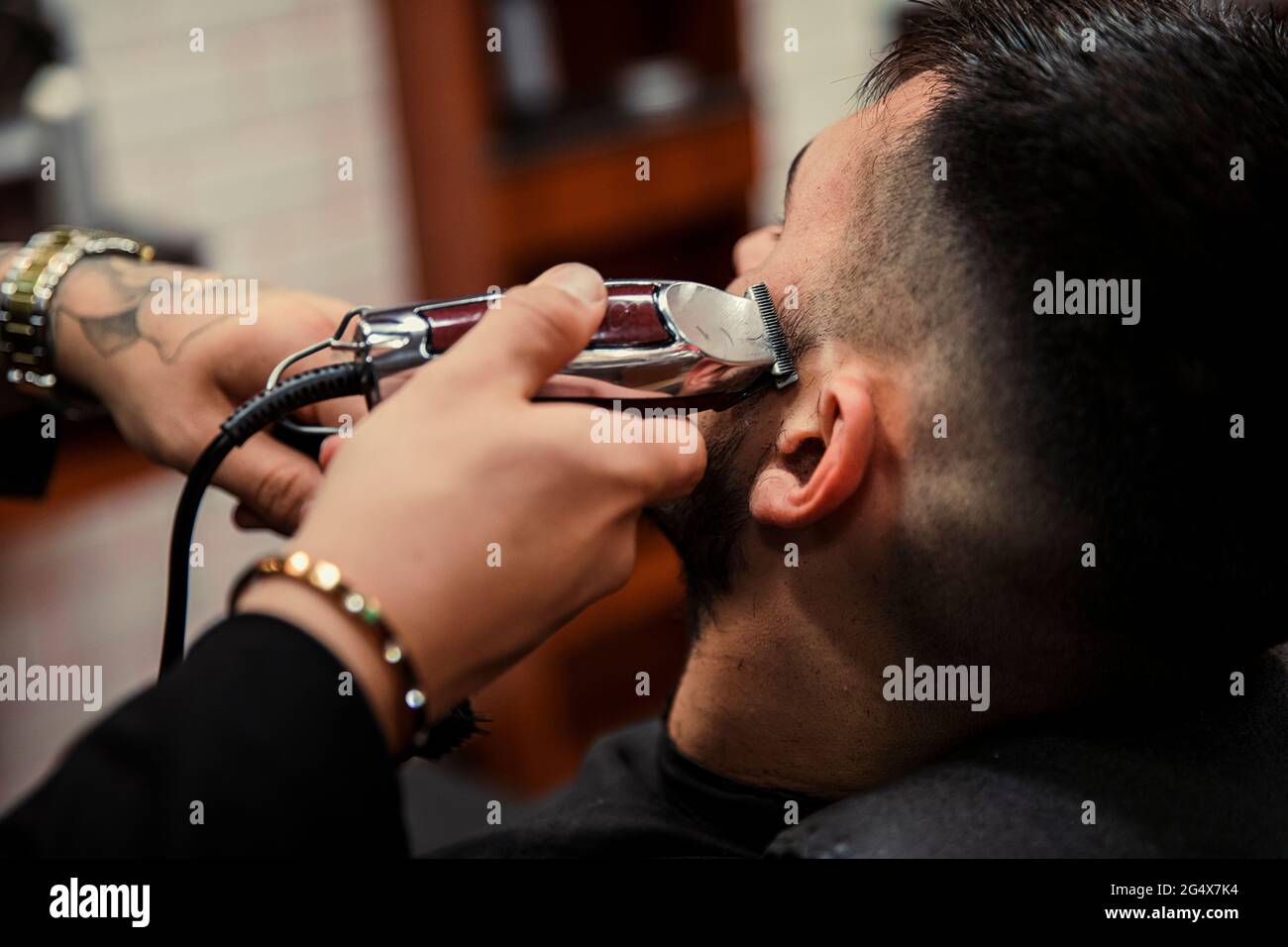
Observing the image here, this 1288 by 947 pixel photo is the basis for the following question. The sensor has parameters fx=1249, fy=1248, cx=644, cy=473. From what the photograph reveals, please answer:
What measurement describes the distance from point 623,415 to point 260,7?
2005 mm

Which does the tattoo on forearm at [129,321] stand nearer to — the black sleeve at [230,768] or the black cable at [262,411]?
the black cable at [262,411]

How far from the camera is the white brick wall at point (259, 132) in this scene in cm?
231

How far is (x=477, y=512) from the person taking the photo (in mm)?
707

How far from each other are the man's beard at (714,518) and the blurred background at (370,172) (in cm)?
129

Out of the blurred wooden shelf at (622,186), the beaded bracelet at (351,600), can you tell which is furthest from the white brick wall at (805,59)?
the beaded bracelet at (351,600)

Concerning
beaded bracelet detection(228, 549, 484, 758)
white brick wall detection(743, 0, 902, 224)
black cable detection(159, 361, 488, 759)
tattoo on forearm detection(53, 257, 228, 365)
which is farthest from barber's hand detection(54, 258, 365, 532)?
white brick wall detection(743, 0, 902, 224)

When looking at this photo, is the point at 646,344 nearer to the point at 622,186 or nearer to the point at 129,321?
the point at 129,321

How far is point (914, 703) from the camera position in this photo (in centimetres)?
96

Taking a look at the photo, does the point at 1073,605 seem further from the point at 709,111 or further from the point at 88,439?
the point at 709,111

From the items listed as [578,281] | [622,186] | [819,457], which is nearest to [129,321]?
[578,281]

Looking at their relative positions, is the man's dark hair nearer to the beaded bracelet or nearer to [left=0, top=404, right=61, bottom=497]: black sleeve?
the beaded bracelet

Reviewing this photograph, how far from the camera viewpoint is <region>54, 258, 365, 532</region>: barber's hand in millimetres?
1171

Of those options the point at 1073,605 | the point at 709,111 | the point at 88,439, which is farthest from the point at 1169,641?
the point at 709,111

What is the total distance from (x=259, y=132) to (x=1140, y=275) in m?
2.12
